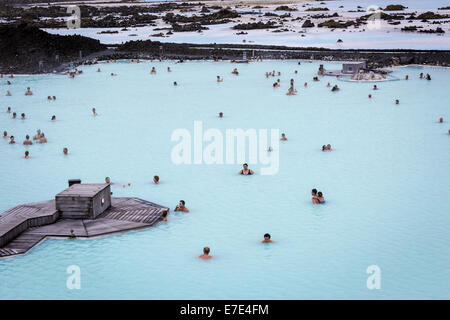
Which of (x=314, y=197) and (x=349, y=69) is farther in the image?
(x=349, y=69)

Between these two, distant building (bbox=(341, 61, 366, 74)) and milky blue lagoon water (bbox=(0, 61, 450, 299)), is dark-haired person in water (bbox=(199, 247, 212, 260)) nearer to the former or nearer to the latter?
milky blue lagoon water (bbox=(0, 61, 450, 299))

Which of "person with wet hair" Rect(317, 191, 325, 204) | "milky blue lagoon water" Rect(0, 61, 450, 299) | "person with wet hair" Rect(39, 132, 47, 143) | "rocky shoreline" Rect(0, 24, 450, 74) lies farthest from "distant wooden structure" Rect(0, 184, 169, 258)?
"rocky shoreline" Rect(0, 24, 450, 74)

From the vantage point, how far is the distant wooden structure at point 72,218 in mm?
15172

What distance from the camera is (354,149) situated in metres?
25.2

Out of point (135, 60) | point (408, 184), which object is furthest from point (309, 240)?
point (135, 60)

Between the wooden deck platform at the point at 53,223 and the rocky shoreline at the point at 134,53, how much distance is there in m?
33.6

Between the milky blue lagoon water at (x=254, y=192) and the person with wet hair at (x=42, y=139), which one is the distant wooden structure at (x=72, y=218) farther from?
the person with wet hair at (x=42, y=139)

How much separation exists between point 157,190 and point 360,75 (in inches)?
996

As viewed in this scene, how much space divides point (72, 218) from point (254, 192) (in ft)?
20.5

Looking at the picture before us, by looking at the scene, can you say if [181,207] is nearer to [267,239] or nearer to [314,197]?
[267,239]

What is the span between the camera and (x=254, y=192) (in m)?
19.8

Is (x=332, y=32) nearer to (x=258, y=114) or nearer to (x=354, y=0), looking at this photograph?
(x=258, y=114)

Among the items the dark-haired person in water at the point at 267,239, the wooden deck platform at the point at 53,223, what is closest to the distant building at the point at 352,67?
the wooden deck platform at the point at 53,223


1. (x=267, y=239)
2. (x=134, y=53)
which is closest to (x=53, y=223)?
(x=267, y=239)
